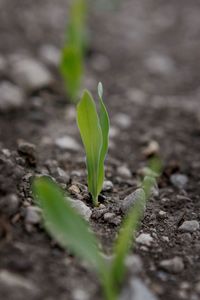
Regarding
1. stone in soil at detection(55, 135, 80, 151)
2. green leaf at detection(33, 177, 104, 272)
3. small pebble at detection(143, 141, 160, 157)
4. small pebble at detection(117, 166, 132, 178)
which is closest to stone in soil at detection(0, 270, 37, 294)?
green leaf at detection(33, 177, 104, 272)

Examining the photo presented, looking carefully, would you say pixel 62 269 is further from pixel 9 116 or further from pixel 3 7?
pixel 3 7

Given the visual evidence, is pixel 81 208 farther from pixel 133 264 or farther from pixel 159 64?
pixel 159 64

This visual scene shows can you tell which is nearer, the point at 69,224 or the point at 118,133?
the point at 69,224

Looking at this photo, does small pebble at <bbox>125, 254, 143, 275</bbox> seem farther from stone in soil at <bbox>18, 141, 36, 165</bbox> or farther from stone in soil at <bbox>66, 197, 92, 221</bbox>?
stone in soil at <bbox>18, 141, 36, 165</bbox>

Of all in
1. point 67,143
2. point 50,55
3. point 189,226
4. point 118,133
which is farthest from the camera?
point 50,55

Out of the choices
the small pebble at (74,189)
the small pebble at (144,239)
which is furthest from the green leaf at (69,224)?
the small pebble at (74,189)

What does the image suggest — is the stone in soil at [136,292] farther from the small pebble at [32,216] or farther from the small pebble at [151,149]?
the small pebble at [151,149]

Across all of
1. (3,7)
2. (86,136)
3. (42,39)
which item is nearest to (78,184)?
(86,136)

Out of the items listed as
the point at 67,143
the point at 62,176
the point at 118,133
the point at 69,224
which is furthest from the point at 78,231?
the point at 118,133
